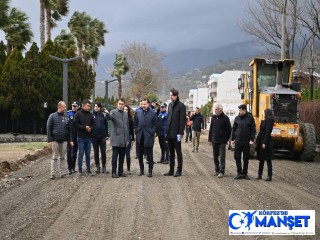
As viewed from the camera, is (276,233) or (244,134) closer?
(276,233)

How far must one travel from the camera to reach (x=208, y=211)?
29.9 ft

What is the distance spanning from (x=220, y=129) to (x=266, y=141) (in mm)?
1296

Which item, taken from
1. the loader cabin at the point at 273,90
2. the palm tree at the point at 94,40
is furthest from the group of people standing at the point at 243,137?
the palm tree at the point at 94,40

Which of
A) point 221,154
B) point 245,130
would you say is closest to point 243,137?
point 245,130

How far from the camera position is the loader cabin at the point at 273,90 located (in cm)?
2017

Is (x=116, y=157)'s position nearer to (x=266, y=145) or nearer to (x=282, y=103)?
(x=266, y=145)

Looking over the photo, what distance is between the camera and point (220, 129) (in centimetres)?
1405

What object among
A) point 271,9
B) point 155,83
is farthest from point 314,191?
point 155,83

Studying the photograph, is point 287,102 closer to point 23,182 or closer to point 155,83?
point 23,182

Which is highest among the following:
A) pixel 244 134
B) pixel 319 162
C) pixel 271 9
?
pixel 271 9

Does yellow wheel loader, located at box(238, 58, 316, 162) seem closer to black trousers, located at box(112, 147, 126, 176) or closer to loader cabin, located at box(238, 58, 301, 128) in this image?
loader cabin, located at box(238, 58, 301, 128)

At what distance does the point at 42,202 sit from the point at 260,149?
6.03 m

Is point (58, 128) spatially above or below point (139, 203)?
above

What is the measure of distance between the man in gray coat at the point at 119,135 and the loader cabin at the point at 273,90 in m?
8.02
